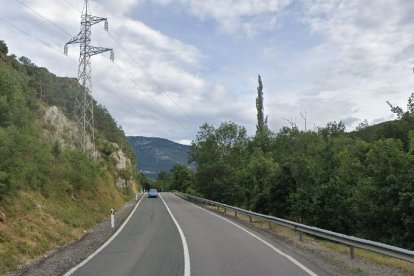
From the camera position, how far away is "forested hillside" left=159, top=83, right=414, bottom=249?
22.2m

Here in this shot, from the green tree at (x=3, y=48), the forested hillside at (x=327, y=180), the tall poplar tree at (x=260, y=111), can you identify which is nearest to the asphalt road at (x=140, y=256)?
the forested hillside at (x=327, y=180)

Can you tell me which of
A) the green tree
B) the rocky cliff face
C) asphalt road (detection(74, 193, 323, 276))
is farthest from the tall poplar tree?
asphalt road (detection(74, 193, 323, 276))

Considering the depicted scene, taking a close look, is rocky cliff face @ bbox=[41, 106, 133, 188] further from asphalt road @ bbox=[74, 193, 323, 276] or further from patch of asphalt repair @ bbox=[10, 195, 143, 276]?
asphalt road @ bbox=[74, 193, 323, 276]

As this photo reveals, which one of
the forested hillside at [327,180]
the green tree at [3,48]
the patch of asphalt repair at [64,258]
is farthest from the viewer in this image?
the green tree at [3,48]

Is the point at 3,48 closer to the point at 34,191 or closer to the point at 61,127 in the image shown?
the point at 61,127

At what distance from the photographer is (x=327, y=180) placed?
33000 millimetres

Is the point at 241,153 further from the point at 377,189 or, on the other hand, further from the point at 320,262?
the point at 320,262

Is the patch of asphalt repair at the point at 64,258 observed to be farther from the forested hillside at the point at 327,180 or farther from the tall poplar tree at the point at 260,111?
the tall poplar tree at the point at 260,111

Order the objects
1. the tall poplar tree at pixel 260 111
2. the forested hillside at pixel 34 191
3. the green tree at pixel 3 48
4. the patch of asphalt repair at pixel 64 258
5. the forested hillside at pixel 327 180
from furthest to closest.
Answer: the tall poplar tree at pixel 260 111
the green tree at pixel 3 48
the forested hillside at pixel 327 180
the forested hillside at pixel 34 191
the patch of asphalt repair at pixel 64 258

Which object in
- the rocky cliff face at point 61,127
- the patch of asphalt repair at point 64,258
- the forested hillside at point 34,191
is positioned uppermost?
the rocky cliff face at point 61,127

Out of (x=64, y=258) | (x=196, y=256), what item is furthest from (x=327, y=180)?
(x=64, y=258)

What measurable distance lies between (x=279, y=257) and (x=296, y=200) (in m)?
19.6

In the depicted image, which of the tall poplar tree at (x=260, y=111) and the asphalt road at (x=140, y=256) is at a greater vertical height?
the tall poplar tree at (x=260, y=111)

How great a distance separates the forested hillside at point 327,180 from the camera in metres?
22.2
